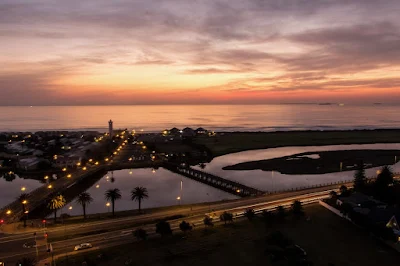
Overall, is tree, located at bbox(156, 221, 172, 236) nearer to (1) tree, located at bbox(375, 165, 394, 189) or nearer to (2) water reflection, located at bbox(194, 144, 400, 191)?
(2) water reflection, located at bbox(194, 144, 400, 191)

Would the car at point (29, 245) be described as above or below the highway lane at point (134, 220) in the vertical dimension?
below

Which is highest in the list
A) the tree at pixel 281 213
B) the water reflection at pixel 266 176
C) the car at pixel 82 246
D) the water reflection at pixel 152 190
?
the tree at pixel 281 213

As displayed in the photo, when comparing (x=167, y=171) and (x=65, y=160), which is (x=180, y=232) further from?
(x=65, y=160)

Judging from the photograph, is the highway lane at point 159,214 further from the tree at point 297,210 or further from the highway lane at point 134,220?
the tree at point 297,210

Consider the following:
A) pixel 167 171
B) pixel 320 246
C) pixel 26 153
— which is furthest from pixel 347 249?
pixel 26 153

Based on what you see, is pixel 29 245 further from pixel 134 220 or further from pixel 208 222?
pixel 208 222

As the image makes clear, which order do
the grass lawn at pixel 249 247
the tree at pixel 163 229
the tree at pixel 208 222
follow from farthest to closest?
the tree at pixel 208 222 → the tree at pixel 163 229 → the grass lawn at pixel 249 247

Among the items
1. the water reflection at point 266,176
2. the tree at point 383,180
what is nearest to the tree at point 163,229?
the water reflection at point 266,176
